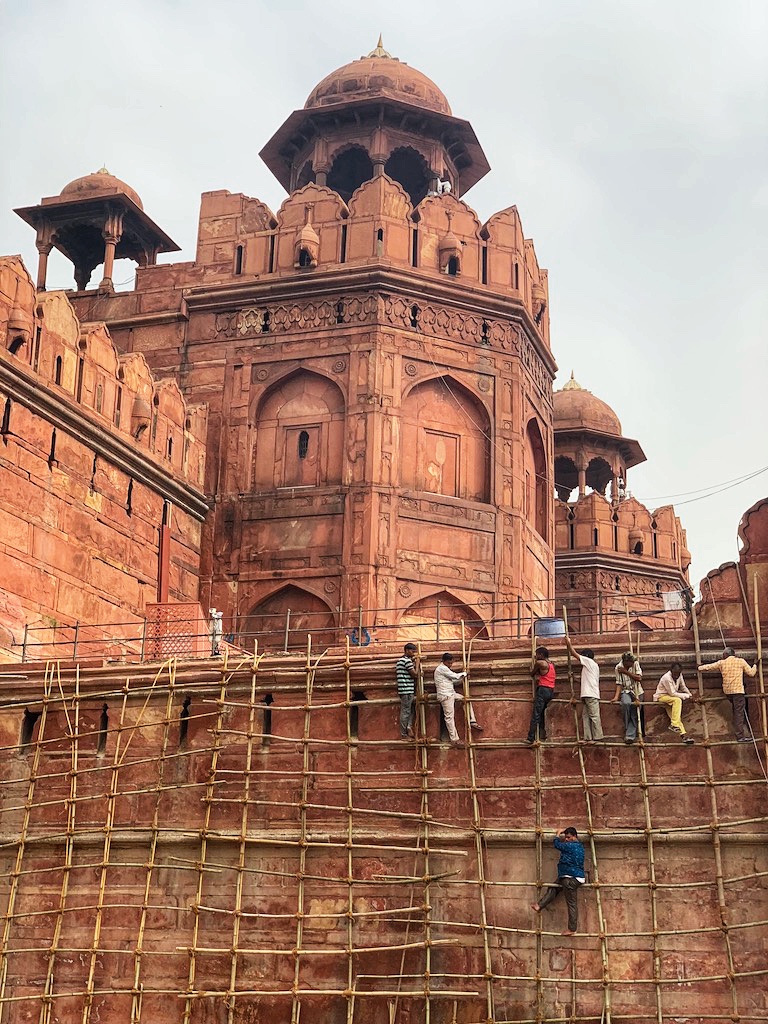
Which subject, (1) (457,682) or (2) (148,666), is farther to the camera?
(2) (148,666)

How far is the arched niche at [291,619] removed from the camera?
19.1 m

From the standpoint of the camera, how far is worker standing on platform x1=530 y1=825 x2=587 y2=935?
13.1 meters

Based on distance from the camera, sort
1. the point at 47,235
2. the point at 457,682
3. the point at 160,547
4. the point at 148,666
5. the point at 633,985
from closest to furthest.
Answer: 1. the point at 633,985
2. the point at 457,682
3. the point at 148,666
4. the point at 160,547
5. the point at 47,235

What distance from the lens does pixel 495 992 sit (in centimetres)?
1319

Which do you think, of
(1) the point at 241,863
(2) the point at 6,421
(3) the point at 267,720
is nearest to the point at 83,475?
(2) the point at 6,421

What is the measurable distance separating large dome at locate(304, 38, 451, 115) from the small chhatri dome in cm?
353

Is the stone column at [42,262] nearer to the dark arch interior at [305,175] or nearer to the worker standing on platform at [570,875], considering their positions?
the dark arch interior at [305,175]

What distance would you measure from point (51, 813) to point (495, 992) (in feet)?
16.1

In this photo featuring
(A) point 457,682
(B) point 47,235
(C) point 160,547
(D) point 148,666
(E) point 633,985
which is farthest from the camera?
(B) point 47,235

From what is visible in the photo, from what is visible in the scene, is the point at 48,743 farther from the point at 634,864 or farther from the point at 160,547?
the point at 634,864

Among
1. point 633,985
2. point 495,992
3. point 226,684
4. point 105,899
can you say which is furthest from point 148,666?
point 633,985

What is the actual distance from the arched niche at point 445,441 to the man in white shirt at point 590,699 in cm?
642

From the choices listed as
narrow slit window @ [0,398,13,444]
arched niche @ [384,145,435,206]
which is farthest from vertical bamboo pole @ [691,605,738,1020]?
arched niche @ [384,145,435,206]

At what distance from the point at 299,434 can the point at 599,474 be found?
12717mm
